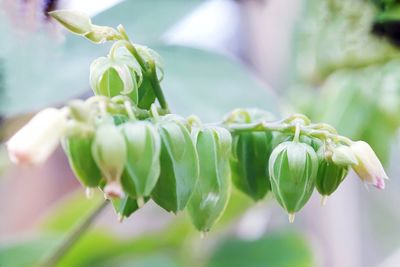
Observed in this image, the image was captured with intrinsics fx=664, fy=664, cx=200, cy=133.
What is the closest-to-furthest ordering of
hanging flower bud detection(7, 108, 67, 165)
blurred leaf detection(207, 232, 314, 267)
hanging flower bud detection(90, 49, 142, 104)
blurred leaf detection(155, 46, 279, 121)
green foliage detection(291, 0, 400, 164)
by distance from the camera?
hanging flower bud detection(7, 108, 67, 165)
hanging flower bud detection(90, 49, 142, 104)
blurred leaf detection(155, 46, 279, 121)
green foliage detection(291, 0, 400, 164)
blurred leaf detection(207, 232, 314, 267)

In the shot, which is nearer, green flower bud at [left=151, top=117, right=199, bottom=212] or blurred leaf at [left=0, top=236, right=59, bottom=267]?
green flower bud at [left=151, top=117, right=199, bottom=212]

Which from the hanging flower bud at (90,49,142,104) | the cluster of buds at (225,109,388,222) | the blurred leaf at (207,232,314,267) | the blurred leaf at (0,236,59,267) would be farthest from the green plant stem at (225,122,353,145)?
the blurred leaf at (207,232,314,267)

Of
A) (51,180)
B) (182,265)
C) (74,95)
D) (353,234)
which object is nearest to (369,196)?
(353,234)

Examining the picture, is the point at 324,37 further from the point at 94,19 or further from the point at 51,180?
the point at 51,180

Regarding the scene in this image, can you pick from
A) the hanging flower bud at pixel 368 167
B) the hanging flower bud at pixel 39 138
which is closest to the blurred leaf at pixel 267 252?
the hanging flower bud at pixel 368 167

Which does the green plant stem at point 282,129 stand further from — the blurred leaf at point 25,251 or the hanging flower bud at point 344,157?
the blurred leaf at point 25,251

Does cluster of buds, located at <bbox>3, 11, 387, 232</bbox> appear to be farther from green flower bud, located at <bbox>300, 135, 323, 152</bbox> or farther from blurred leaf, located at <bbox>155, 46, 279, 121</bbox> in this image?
blurred leaf, located at <bbox>155, 46, 279, 121</bbox>

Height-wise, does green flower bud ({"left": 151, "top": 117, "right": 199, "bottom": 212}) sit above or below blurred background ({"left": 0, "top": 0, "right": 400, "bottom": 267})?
above
